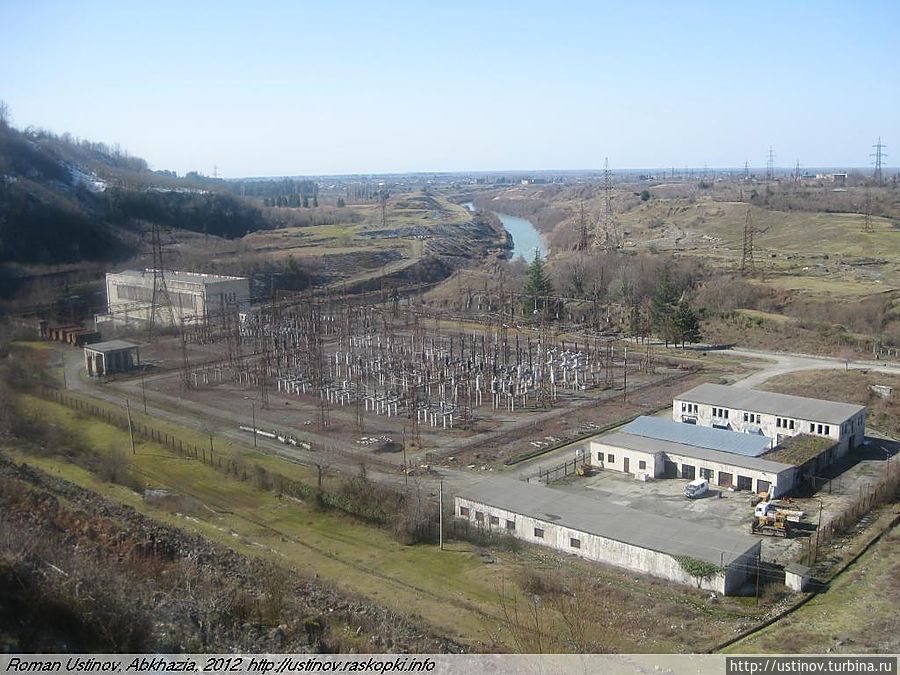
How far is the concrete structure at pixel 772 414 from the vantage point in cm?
1451

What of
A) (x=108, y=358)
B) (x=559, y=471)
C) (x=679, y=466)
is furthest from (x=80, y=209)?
(x=679, y=466)

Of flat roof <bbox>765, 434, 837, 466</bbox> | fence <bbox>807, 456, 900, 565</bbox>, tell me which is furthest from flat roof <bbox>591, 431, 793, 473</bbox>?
fence <bbox>807, 456, 900, 565</bbox>

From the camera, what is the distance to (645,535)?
33.4 ft

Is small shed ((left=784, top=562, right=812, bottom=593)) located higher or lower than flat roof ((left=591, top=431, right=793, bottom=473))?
lower

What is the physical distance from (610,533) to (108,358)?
632 inches

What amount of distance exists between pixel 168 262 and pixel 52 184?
8.38 m

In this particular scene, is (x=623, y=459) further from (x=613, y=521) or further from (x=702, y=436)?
(x=613, y=521)

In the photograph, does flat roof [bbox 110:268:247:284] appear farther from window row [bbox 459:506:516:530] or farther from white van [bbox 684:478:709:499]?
white van [bbox 684:478:709:499]

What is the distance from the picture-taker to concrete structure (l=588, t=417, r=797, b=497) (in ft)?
41.7

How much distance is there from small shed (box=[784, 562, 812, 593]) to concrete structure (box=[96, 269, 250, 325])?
21541 mm

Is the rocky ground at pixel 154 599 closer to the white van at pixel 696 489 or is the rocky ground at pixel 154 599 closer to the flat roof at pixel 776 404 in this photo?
the white van at pixel 696 489

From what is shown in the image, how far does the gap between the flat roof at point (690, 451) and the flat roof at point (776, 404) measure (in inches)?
83.0

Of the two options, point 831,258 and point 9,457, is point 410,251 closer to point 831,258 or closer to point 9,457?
point 831,258

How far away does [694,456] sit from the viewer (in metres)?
13.4
